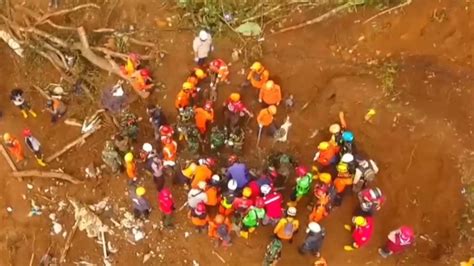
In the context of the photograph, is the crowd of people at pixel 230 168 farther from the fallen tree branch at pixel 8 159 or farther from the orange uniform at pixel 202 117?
the fallen tree branch at pixel 8 159

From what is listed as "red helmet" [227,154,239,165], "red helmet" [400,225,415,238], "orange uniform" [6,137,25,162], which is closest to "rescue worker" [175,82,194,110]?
"red helmet" [227,154,239,165]

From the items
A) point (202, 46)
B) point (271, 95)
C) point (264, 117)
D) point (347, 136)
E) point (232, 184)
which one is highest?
point (202, 46)

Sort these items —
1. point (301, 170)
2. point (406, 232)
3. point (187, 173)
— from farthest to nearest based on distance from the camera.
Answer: point (187, 173)
point (301, 170)
point (406, 232)

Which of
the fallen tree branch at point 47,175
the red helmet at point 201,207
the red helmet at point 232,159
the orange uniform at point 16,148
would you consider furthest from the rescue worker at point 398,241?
the orange uniform at point 16,148

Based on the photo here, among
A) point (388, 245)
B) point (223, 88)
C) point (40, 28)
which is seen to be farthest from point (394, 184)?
point (40, 28)

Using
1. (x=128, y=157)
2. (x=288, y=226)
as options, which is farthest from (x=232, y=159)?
(x=128, y=157)

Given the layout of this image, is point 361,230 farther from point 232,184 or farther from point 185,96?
point 185,96
